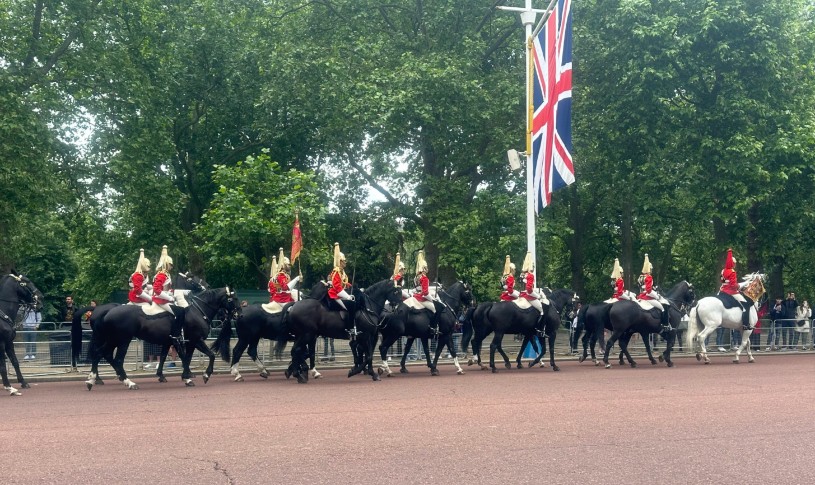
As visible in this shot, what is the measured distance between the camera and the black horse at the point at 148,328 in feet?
55.6

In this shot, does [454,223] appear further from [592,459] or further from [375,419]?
[592,459]

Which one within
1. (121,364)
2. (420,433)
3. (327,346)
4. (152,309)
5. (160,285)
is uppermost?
(160,285)

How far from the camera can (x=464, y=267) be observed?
103 feet

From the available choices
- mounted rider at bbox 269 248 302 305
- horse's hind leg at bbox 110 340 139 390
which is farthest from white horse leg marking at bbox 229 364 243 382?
horse's hind leg at bbox 110 340 139 390

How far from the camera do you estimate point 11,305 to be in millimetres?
16500

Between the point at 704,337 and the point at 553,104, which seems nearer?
the point at 553,104

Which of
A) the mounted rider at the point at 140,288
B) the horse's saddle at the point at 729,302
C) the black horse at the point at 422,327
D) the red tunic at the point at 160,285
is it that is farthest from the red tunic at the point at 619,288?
the mounted rider at the point at 140,288

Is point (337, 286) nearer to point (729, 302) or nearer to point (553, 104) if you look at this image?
point (553, 104)

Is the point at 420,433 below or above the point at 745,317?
below

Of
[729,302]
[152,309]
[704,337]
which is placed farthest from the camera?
[729,302]

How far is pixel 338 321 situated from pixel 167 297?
3223mm

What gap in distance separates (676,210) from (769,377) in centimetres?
1613

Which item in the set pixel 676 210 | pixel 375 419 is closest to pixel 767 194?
pixel 676 210

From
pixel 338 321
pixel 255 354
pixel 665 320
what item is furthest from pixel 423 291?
pixel 665 320
